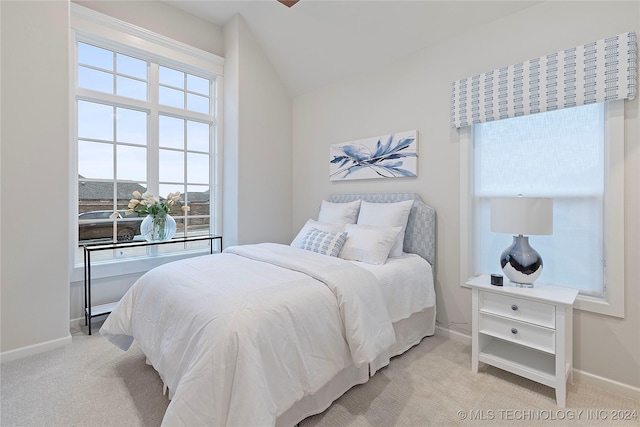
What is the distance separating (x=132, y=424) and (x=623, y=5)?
3680 millimetres

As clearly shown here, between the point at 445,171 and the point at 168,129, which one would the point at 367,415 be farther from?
the point at 168,129

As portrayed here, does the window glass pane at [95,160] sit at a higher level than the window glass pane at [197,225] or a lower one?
higher

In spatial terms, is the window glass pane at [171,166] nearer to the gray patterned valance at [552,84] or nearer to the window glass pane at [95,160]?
the window glass pane at [95,160]

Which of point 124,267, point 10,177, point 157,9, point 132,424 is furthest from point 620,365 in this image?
point 157,9

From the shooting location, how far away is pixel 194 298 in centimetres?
155

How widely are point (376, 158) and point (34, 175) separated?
9.49ft

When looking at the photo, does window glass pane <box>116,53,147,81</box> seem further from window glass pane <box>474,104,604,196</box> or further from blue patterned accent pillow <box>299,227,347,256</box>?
window glass pane <box>474,104,604,196</box>

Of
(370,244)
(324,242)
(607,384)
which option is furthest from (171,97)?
(607,384)

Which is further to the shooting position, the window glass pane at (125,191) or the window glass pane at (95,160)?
the window glass pane at (125,191)

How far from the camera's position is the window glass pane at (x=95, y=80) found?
9.36ft

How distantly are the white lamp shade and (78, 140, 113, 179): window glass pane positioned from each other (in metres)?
3.57

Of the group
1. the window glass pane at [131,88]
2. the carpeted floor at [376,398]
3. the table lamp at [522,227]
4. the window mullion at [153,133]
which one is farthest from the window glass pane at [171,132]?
the table lamp at [522,227]

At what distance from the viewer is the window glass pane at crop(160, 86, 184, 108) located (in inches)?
133

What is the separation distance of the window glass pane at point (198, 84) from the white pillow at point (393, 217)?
262cm
